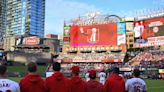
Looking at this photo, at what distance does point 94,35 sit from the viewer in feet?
273

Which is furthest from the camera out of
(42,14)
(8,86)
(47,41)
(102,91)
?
(42,14)

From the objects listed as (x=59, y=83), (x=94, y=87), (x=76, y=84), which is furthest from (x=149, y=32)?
(x=59, y=83)

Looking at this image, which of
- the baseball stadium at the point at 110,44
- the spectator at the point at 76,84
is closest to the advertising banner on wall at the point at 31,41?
the baseball stadium at the point at 110,44

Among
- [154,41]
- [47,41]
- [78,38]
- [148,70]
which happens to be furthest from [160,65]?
[47,41]

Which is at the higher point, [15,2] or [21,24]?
[15,2]

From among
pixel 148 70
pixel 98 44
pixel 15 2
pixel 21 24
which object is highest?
pixel 15 2

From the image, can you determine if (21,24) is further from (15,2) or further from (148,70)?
(148,70)

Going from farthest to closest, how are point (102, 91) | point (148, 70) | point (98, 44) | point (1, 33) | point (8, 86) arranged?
point (1, 33)
point (98, 44)
point (148, 70)
point (102, 91)
point (8, 86)

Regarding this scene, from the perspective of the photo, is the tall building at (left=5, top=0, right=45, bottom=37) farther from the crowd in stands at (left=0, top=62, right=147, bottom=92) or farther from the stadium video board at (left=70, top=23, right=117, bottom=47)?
the crowd in stands at (left=0, top=62, right=147, bottom=92)

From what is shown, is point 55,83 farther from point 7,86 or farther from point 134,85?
point 134,85

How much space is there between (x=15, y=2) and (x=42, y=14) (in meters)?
16.3

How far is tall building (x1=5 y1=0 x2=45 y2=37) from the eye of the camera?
182750mm

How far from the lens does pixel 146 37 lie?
237ft

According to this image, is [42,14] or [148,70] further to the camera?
[42,14]
